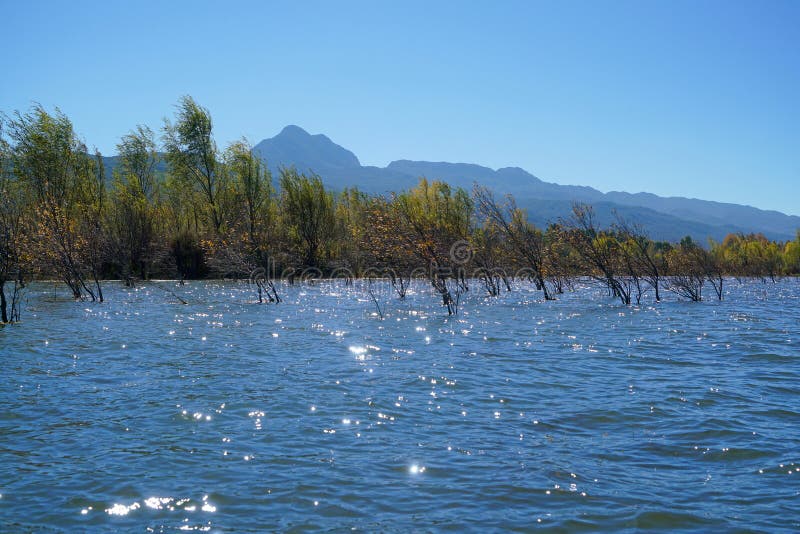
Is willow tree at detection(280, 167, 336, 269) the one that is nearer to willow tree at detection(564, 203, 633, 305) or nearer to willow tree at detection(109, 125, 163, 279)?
willow tree at detection(109, 125, 163, 279)

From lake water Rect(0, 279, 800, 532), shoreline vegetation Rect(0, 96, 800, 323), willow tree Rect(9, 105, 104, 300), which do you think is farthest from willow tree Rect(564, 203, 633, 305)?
willow tree Rect(9, 105, 104, 300)

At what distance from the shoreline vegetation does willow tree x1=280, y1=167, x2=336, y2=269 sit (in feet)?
0.43

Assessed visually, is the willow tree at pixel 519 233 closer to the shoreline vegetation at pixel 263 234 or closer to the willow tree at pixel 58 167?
the shoreline vegetation at pixel 263 234

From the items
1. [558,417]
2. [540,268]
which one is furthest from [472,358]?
[540,268]

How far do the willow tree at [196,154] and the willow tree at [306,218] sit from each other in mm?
6495

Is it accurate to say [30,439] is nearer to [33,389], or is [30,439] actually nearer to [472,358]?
[33,389]

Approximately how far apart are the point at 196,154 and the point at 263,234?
634 inches

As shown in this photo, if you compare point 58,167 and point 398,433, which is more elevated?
point 58,167

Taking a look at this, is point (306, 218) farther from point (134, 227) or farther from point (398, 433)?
point (398, 433)

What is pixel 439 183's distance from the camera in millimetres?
55375

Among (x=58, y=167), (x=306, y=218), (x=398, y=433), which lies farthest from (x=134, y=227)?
(x=398, y=433)

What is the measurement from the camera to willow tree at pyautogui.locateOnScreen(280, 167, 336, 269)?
57.0 m

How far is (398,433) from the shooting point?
27.0 ft

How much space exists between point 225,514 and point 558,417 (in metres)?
5.47
